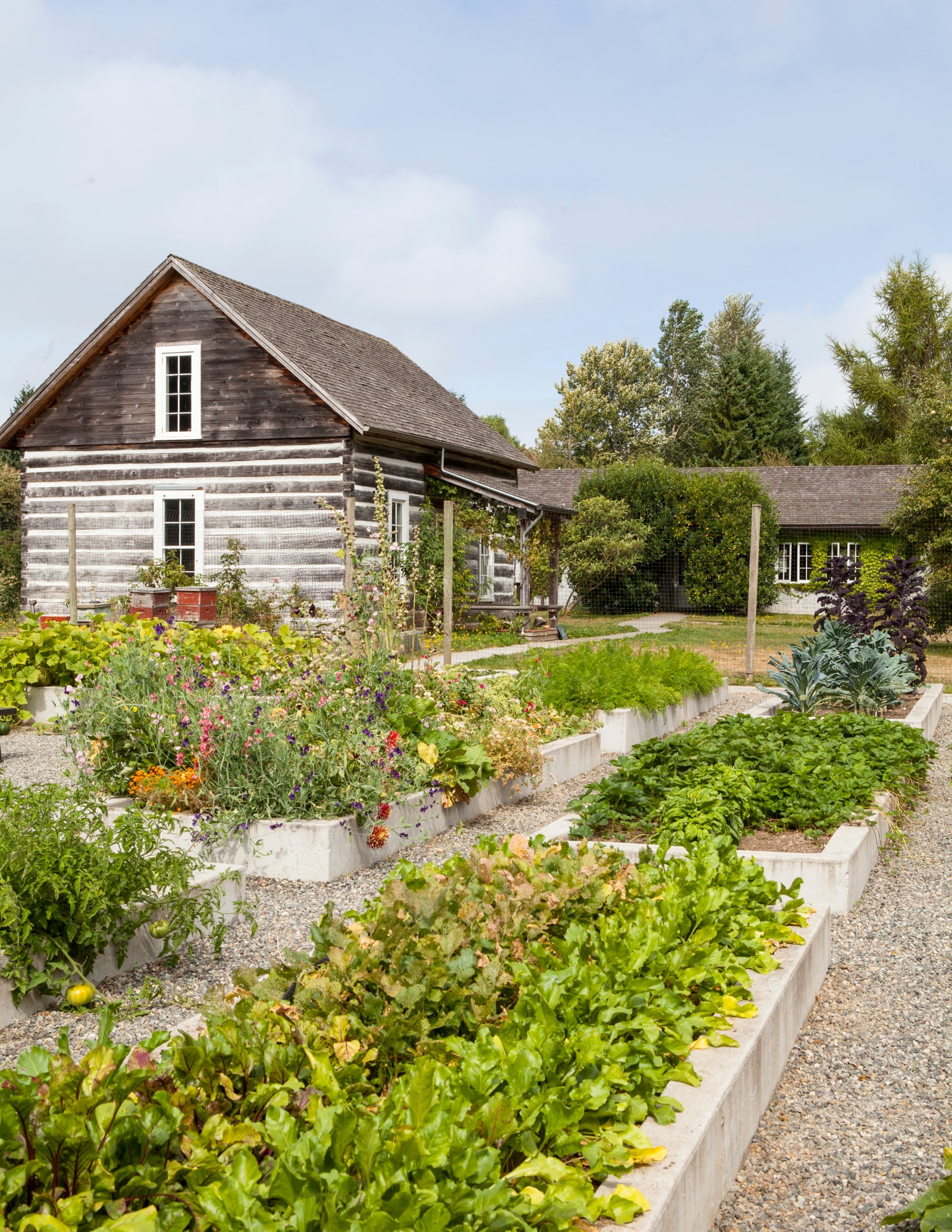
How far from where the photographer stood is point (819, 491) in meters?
33.7

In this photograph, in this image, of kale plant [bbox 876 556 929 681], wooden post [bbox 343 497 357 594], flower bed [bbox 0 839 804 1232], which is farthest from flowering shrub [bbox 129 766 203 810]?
kale plant [bbox 876 556 929 681]

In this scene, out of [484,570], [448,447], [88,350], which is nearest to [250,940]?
[448,447]

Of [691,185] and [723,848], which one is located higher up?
[691,185]

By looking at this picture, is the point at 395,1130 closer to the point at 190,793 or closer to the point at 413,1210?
the point at 413,1210

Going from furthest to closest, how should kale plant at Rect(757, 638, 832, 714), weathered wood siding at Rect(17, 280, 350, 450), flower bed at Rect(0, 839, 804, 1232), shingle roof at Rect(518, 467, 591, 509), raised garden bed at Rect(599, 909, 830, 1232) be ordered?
1. shingle roof at Rect(518, 467, 591, 509)
2. weathered wood siding at Rect(17, 280, 350, 450)
3. kale plant at Rect(757, 638, 832, 714)
4. raised garden bed at Rect(599, 909, 830, 1232)
5. flower bed at Rect(0, 839, 804, 1232)

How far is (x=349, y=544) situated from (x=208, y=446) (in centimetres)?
888

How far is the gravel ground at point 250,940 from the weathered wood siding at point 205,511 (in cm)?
989

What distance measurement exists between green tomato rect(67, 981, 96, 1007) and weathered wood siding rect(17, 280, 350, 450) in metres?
A: 13.9

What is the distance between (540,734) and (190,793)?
10.8 feet

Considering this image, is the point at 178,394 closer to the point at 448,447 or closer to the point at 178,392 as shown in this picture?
the point at 178,392

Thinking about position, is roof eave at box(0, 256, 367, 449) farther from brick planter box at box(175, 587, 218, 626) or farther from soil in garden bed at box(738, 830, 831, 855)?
soil in garden bed at box(738, 830, 831, 855)

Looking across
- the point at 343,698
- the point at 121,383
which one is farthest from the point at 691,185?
the point at 121,383

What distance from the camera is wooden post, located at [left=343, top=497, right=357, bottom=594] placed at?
8.76 metres

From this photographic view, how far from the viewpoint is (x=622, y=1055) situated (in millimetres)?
2525
